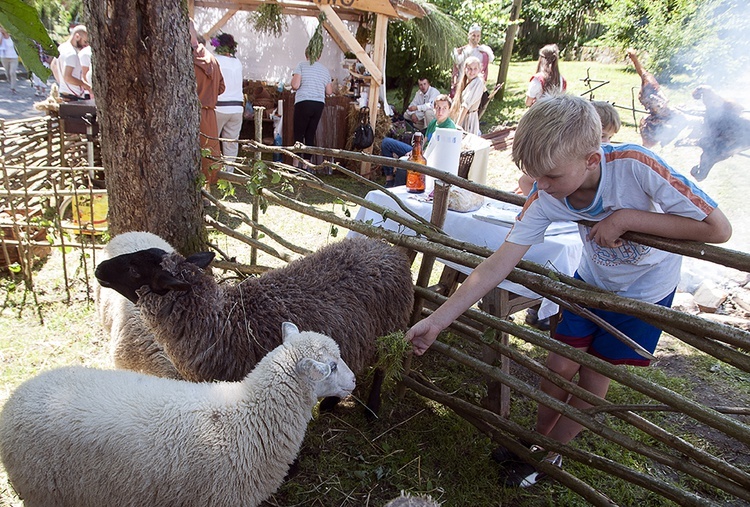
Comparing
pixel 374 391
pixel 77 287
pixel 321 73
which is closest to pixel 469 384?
pixel 374 391

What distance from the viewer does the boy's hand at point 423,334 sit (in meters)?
2.16

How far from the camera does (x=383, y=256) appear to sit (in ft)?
9.96

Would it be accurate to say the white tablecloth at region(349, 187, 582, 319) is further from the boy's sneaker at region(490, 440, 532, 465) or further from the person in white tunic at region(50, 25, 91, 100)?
the person in white tunic at region(50, 25, 91, 100)

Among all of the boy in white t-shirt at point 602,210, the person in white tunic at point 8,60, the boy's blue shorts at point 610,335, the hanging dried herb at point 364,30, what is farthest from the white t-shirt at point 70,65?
the person in white tunic at point 8,60

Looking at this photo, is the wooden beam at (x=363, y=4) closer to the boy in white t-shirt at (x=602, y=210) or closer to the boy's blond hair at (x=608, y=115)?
the boy's blond hair at (x=608, y=115)

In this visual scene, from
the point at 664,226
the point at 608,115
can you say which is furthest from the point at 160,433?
the point at 608,115

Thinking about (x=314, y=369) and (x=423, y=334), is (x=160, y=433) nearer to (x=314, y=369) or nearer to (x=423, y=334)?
(x=314, y=369)

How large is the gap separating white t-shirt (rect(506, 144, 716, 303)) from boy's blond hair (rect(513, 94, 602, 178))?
197 mm

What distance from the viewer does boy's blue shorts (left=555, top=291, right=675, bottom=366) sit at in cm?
238

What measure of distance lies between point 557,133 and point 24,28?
5.24 ft

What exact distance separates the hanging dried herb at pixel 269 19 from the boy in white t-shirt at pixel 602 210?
9.60 metres

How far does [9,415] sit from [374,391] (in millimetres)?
1987

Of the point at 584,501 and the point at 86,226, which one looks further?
the point at 86,226

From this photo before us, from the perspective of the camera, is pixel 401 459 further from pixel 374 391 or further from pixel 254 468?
pixel 254 468
